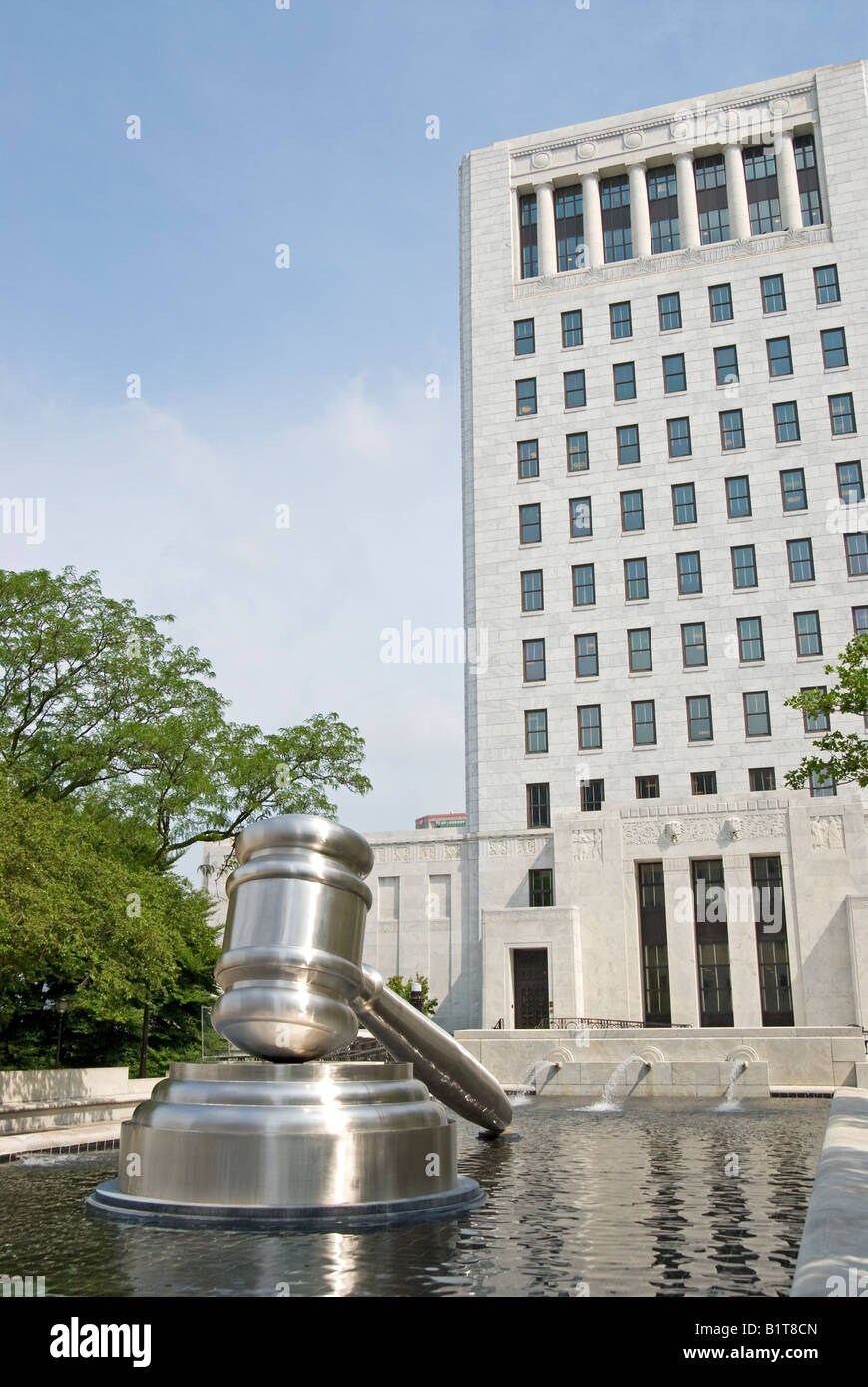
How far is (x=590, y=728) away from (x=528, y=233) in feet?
83.8

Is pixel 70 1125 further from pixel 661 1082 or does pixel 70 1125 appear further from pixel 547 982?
pixel 547 982

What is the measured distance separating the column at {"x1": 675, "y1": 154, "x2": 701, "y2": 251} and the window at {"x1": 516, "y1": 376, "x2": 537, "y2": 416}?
9.17 meters

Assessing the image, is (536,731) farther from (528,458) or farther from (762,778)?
(528,458)

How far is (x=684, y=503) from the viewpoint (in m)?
46.4

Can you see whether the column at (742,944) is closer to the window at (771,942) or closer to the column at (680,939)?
the window at (771,942)

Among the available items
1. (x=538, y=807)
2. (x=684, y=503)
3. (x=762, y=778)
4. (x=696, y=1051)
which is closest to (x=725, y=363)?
(x=684, y=503)

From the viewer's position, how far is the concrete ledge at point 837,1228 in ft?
14.6

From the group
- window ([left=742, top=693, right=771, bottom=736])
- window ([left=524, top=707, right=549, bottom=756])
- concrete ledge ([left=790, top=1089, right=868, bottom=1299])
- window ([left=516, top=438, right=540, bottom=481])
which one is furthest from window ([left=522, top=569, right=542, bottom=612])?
concrete ledge ([left=790, top=1089, right=868, bottom=1299])

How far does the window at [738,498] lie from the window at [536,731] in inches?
459

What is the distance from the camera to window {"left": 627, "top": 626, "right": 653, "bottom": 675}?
45.1 meters

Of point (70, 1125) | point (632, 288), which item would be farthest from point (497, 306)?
point (70, 1125)

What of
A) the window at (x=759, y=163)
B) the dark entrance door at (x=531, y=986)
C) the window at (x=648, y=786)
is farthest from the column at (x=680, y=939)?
the window at (x=759, y=163)

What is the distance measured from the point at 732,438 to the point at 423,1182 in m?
43.4

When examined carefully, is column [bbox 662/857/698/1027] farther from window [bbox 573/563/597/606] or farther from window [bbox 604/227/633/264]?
window [bbox 604/227/633/264]
